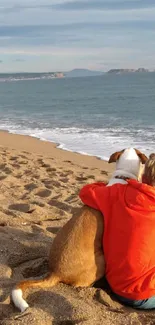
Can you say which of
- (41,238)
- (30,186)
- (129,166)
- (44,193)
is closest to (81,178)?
(30,186)

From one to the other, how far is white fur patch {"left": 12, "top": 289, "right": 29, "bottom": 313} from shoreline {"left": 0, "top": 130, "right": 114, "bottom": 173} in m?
6.40

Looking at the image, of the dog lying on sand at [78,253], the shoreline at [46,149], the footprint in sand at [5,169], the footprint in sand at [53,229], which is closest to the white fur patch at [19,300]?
the dog lying on sand at [78,253]

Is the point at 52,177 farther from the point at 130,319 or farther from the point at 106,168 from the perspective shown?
the point at 130,319

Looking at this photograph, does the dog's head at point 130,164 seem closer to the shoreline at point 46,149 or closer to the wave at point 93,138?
the shoreline at point 46,149

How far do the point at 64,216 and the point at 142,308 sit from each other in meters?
2.22

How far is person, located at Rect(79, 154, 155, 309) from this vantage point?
3598 millimetres

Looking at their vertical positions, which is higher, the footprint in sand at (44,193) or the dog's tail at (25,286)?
the dog's tail at (25,286)

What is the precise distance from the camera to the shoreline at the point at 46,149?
1071 centimetres

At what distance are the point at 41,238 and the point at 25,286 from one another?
1.32 metres

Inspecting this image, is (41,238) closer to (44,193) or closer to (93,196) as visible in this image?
(93,196)

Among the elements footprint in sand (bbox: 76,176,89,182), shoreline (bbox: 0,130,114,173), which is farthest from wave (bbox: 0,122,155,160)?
footprint in sand (bbox: 76,176,89,182)

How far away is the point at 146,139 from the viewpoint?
14.0 metres

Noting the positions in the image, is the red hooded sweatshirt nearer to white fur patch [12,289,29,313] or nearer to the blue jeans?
the blue jeans

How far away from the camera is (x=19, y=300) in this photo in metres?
3.42
